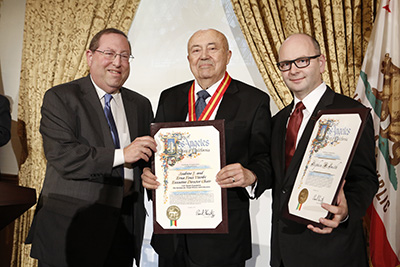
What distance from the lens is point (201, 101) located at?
2.12 meters

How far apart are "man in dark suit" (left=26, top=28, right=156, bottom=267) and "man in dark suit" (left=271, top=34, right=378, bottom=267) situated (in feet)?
2.42

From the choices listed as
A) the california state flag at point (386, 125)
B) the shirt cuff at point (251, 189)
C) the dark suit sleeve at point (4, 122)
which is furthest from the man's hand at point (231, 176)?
the dark suit sleeve at point (4, 122)

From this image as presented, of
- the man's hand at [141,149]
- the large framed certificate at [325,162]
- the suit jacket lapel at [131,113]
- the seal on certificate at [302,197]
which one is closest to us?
the large framed certificate at [325,162]

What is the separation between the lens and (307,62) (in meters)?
1.93

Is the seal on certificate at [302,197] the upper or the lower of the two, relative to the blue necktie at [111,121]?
lower

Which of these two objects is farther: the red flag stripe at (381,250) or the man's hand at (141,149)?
the red flag stripe at (381,250)

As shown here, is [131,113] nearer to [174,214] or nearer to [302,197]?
[174,214]

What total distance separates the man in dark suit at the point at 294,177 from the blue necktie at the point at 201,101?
43cm

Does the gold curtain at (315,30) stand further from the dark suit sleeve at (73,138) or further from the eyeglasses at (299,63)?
the dark suit sleeve at (73,138)

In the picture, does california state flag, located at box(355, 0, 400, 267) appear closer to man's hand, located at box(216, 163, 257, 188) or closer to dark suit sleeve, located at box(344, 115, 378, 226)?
dark suit sleeve, located at box(344, 115, 378, 226)

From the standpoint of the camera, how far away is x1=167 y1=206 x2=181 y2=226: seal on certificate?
1853 mm

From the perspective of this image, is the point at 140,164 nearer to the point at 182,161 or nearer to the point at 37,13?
the point at 182,161

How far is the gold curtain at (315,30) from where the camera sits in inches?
109

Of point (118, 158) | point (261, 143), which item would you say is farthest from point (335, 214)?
point (118, 158)
